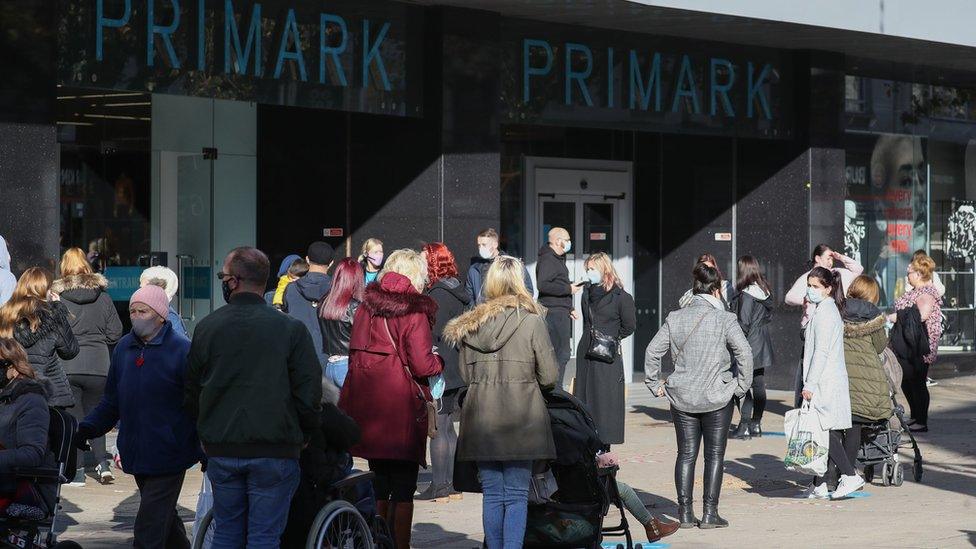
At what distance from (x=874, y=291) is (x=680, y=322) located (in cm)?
241

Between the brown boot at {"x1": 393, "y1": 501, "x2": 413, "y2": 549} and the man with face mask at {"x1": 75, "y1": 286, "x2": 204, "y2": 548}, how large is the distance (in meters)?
1.30

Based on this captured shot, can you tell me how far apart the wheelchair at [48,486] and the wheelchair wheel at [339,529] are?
1316 millimetres

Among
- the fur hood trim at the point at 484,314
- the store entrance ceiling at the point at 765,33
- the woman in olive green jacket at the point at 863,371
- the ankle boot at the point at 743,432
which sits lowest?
the ankle boot at the point at 743,432

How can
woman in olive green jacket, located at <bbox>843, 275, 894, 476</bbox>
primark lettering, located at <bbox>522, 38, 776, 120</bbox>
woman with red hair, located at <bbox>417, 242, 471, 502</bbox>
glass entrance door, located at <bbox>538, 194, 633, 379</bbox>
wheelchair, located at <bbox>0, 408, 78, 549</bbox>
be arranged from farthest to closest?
glass entrance door, located at <bbox>538, 194, 633, 379</bbox>, primark lettering, located at <bbox>522, 38, 776, 120</bbox>, woman in olive green jacket, located at <bbox>843, 275, 894, 476</bbox>, woman with red hair, located at <bbox>417, 242, 471, 502</bbox>, wheelchair, located at <bbox>0, 408, 78, 549</bbox>

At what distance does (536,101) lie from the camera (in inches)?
620

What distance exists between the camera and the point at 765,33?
1686cm

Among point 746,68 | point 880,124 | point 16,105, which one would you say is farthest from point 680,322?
point 880,124

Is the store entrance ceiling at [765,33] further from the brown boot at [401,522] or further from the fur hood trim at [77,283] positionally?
the brown boot at [401,522]

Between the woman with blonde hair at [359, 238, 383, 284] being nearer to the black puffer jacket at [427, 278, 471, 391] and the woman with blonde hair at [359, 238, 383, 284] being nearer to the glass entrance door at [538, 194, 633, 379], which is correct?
the black puffer jacket at [427, 278, 471, 391]

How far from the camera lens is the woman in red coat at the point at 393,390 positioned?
26.6 feet

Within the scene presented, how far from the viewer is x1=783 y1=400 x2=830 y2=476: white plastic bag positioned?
10719 millimetres

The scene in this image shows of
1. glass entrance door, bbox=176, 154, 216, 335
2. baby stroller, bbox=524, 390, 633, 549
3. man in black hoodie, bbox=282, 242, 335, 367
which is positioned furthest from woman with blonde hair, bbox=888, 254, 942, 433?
baby stroller, bbox=524, 390, 633, 549

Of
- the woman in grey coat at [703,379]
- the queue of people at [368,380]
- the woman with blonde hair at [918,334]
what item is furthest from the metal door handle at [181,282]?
the woman with blonde hair at [918,334]

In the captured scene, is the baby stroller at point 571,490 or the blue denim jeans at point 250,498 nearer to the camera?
the blue denim jeans at point 250,498
